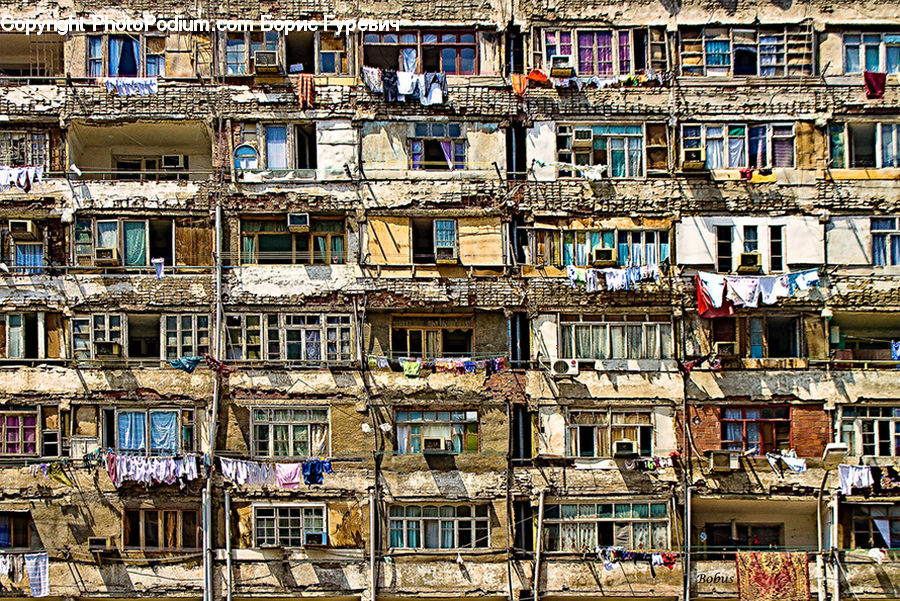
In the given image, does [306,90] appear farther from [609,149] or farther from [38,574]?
[38,574]

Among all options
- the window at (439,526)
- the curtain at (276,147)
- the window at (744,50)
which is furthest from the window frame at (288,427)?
the window at (744,50)

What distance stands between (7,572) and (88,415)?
4.81 metres

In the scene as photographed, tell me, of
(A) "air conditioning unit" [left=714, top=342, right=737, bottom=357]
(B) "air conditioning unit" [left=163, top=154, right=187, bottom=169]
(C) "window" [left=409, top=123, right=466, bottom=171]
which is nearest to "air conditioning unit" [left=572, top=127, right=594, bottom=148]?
(C) "window" [left=409, top=123, right=466, bottom=171]

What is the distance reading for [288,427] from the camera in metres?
30.3

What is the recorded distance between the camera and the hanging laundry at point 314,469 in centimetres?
2938

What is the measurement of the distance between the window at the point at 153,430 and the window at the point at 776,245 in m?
17.8

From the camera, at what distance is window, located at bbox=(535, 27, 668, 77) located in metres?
31.7

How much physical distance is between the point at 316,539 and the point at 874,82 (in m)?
21.3

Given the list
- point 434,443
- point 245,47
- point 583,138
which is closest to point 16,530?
point 434,443

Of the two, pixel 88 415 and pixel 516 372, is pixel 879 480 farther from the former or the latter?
pixel 88 415

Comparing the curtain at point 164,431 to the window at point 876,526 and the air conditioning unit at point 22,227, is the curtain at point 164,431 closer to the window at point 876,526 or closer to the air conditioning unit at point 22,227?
the air conditioning unit at point 22,227

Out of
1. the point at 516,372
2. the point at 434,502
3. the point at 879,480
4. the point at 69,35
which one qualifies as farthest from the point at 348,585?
the point at 69,35

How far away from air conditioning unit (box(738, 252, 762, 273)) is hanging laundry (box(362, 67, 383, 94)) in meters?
11.9

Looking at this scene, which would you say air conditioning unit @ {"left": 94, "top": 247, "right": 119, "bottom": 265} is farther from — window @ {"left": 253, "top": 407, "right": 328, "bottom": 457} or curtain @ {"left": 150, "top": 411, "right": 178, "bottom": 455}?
window @ {"left": 253, "top": 407, "right": 328, "bottom": 457}
